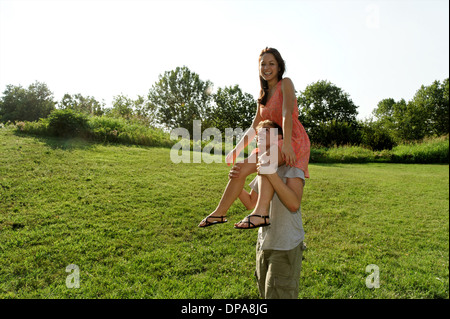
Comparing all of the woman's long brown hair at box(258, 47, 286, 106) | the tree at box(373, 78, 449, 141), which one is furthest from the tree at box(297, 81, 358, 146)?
the woman's long brown hair at box(258, 47, 286, 106)

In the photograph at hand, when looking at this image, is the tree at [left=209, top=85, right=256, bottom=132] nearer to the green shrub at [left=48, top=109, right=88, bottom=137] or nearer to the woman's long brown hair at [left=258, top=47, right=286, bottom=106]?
the green shrub at [left=48, top=109, right=88, bottom=137]

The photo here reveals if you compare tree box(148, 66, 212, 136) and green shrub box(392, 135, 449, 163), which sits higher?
tree box(148, 66, 212, 136)

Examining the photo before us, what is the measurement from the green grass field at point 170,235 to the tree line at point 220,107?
77.2 feet

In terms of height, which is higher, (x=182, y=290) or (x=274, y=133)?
(x=274, y=133)

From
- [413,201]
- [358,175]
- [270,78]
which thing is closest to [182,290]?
[270,78]

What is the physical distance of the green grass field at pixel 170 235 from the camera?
152 inches

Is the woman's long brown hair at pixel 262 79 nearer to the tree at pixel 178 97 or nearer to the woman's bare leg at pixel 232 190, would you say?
the woman's bare leg at pixel 232 190

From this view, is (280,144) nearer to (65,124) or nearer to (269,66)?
(269,66)

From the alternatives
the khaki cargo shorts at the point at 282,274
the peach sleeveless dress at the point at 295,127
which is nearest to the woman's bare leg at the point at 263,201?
the peach sleeveless dress at the point at 295,127

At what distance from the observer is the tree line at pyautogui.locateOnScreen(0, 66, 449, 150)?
34.1m

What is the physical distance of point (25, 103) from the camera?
3366 cm
